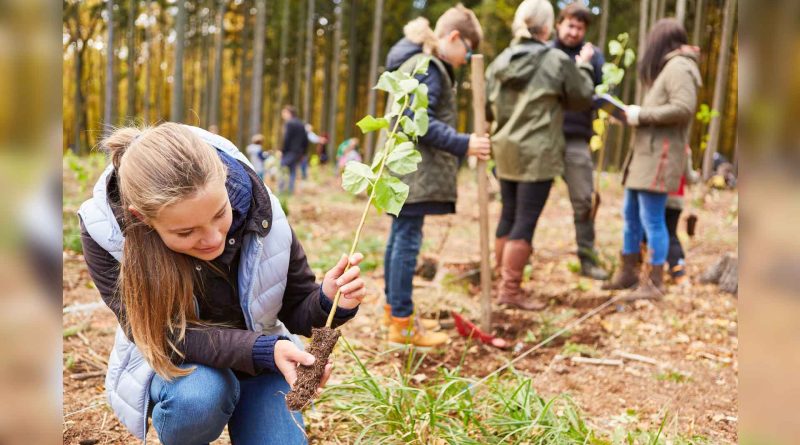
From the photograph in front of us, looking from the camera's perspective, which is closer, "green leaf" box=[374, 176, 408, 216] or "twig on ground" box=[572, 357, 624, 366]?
"green leaf" box=[374, 176, 408, 216]

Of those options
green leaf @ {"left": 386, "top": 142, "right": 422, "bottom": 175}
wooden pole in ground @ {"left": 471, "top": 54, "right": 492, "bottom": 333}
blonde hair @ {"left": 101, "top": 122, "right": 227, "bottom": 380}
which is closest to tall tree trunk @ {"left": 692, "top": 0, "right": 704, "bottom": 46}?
wooden pole in ground @ {"left": 471, "top": 54, "right": 492, "bottom": 333}

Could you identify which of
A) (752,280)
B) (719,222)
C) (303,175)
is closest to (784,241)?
(752,280)

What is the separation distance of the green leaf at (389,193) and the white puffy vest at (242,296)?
306mm

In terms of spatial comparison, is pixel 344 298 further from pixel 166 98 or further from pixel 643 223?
pixel 166 98

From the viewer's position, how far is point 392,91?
6.53 feet

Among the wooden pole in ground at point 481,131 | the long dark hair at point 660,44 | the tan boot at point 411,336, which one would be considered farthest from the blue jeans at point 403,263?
the long dark hair at point 660,44

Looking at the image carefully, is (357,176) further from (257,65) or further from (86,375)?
(257,65)

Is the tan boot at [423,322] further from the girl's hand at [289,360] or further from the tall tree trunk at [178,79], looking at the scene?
the tall tree trunk at [178,79]

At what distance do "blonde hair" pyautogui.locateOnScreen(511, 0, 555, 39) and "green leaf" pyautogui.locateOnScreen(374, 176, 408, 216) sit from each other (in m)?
2.29

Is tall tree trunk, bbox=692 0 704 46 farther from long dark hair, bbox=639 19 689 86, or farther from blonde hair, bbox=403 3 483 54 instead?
blonde hair, bbox=403 3 483 54

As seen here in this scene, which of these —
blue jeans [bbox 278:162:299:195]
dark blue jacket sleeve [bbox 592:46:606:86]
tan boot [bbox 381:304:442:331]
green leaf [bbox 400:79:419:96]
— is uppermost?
dark blue jacket sleeve [bbox 592:46:606:86]

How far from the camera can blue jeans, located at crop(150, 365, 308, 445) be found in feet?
5.62

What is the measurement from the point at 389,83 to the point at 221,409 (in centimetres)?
111

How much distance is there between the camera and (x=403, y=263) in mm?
3215
